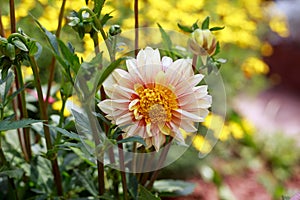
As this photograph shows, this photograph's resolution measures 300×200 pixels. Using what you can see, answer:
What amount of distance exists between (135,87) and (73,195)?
0.85 ft

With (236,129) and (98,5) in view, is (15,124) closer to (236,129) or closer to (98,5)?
(98,5)

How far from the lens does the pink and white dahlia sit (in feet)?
1.46

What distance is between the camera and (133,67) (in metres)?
0.45

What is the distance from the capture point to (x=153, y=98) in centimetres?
45

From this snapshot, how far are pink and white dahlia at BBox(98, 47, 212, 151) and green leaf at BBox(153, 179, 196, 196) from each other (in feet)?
0.77

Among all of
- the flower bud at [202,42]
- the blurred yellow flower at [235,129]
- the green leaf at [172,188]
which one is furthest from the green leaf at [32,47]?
the blurred yellow flower at [235,129]

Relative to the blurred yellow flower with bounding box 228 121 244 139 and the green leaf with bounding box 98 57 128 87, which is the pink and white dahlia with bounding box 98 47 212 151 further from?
the blurred yellow flower with bounding box 228 121 244 139

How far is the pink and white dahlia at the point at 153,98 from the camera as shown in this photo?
446 millimetres

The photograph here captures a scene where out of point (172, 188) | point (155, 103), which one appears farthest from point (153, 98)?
point (172, 188)

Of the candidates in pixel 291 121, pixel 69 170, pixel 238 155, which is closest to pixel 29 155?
pixel 69 170

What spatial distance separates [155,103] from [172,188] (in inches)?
10.6

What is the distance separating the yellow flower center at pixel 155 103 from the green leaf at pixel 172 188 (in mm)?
238

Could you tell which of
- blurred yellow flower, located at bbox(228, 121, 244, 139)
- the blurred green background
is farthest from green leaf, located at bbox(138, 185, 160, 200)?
blurred yellow flower, located at bbox(228, 121, 244, 139)

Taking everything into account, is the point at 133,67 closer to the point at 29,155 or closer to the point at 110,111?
the point at 110,111
